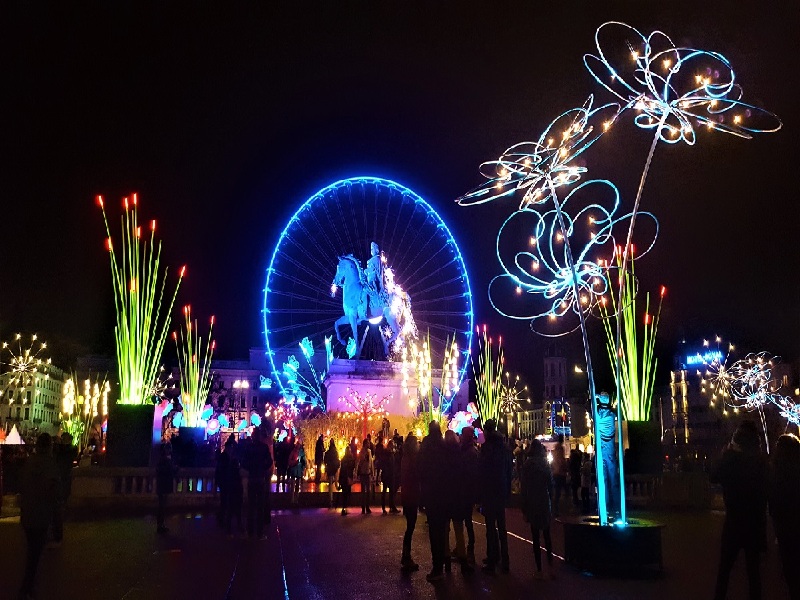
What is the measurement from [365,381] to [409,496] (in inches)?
1301

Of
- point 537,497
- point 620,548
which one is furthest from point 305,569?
point 620,548

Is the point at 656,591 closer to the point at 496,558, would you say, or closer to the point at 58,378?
the point at 496,558

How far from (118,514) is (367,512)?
20.6 feet

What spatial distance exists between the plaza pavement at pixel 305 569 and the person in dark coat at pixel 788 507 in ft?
4.49

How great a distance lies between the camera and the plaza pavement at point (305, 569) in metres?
8.32

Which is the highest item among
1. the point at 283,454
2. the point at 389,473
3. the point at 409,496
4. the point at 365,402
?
the point at 365,402

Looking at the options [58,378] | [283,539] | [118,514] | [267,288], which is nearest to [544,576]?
[283,539]

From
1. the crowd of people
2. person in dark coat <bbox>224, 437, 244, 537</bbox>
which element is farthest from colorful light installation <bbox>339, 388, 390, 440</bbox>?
the crowd of people

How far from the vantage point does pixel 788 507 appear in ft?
23.1

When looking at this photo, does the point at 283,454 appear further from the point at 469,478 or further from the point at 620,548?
the point at 620,548

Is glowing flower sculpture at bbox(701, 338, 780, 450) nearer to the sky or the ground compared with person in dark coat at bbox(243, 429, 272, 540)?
nearer to the sky

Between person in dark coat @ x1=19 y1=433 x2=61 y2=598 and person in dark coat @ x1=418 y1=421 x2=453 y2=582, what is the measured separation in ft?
15.0

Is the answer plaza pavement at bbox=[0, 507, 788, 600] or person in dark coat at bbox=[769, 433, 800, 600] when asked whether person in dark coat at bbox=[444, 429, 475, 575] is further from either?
person in dark coat at bbox=[769, 433, 800, 600]

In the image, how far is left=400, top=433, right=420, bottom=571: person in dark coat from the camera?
9781 mm
